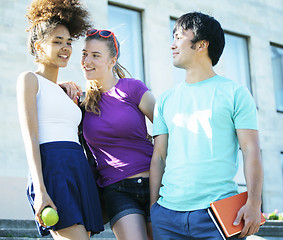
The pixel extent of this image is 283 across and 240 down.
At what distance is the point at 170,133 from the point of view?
3.39m

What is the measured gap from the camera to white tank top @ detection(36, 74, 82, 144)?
339 centimetres

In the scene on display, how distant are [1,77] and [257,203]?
7.21m

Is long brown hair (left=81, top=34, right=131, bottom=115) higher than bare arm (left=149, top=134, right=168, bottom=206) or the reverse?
higher

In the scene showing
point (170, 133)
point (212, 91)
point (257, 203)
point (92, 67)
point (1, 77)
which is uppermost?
point (1, 77)

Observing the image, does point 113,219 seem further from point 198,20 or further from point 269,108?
point 269,108

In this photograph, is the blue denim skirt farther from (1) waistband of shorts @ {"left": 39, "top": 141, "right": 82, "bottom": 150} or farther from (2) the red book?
(2) the red book

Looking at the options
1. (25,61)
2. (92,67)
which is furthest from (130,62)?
(92,67)

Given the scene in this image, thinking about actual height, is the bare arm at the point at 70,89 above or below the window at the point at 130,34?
below

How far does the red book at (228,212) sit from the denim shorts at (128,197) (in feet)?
2.35

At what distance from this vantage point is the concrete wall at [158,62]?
30.4ft

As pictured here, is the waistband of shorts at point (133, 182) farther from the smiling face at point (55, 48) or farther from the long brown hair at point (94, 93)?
the smiling face at point (55, 48)

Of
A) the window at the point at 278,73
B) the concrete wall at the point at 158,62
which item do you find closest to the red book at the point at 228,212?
the concrete wall at the point at 158,62

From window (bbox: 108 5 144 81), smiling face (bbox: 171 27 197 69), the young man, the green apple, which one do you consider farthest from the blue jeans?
window (bbox: 108 5 144 81)

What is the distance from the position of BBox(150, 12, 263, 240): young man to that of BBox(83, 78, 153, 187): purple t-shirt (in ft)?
0.83
